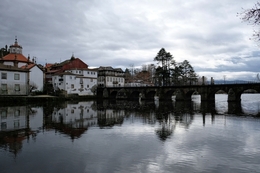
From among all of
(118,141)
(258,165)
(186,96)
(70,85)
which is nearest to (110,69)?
(70,85)

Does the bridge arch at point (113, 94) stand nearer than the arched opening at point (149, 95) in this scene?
No

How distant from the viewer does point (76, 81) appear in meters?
72.2

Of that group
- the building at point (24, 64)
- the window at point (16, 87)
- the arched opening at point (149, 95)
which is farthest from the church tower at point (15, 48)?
the arched opening at point (149, 95)

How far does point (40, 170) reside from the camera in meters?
9.61

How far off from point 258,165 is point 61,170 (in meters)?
8.79

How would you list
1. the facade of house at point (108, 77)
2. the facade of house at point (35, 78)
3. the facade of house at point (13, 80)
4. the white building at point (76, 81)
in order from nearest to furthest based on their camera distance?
the facade of house at point (13, 80), the facade of house at point (35, 78), the white building at point (76, 81), the facade of house at point (108, 77)

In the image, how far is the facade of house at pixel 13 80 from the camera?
52.7 m

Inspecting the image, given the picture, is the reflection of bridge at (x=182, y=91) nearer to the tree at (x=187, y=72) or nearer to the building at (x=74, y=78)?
the building at (x=74, y=78)

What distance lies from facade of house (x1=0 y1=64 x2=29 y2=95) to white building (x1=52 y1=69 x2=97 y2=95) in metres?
12.7

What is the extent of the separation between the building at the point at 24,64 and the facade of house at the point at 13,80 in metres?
2.65

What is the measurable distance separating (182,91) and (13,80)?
4354 centimetres

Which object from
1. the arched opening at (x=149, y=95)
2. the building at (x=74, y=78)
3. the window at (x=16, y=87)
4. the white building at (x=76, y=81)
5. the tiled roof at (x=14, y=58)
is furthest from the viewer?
the arched opening at (x=149, y=95)

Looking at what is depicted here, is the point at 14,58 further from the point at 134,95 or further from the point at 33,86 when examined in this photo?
the point at 134,95

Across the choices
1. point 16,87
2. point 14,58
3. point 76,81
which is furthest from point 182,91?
point 14,58
